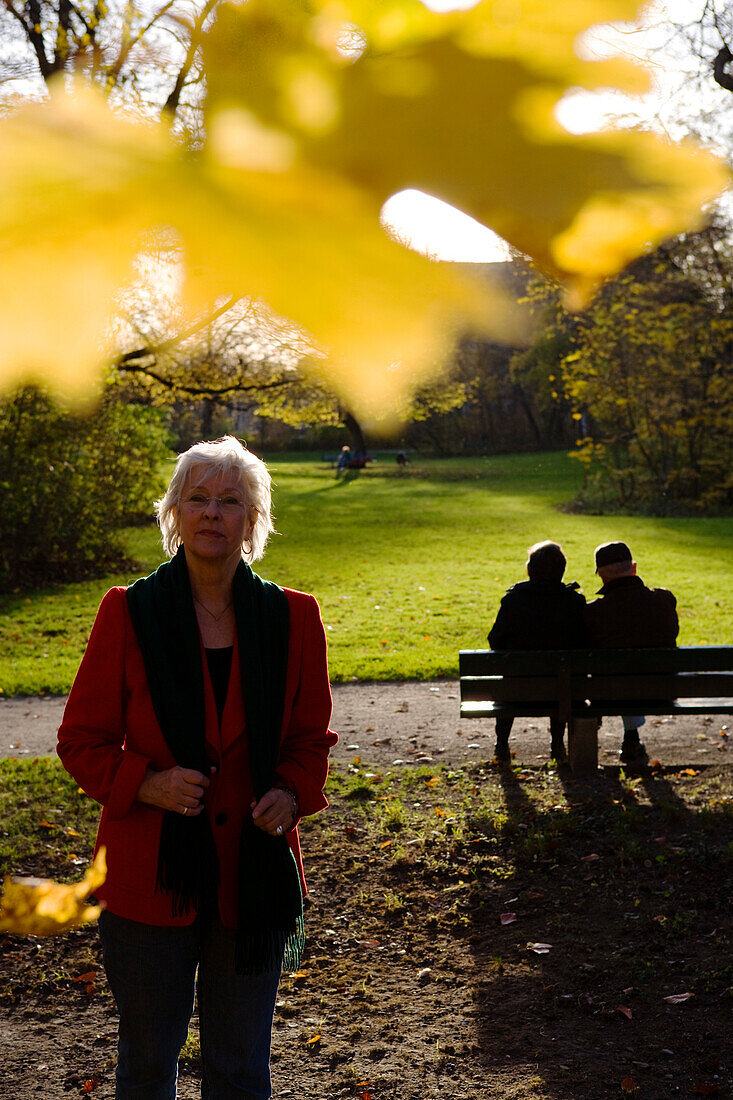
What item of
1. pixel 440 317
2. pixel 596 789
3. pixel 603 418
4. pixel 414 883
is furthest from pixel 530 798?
pixel 603 418

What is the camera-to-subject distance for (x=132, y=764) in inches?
81.8

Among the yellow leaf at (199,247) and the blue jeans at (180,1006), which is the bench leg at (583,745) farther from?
the yellow leaf at (199,247)

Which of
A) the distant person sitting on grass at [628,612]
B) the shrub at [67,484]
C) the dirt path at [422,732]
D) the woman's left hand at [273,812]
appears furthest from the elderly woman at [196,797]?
the shrub at [67,484]

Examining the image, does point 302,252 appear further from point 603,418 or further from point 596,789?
point 603,418

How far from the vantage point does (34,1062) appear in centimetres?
328

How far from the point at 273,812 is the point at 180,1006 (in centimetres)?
52

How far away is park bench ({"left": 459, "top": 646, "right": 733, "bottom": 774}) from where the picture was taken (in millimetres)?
5379

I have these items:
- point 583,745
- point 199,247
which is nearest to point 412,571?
point 583,745

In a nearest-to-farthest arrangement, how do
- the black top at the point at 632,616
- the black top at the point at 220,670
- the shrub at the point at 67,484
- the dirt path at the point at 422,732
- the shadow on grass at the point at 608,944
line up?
the black top at the point at 220,670 → the shadow on grass at the point at 608,944 → the black top at the point at 632,616 → the dirt path at the point at 422,732 → the shrub at the point at 67,484

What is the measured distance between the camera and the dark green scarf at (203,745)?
209 centimetres

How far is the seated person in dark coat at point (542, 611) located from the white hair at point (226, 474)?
11.5 ft

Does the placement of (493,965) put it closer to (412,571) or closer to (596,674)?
(596,674)

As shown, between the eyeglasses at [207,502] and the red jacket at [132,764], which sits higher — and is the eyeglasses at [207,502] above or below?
above

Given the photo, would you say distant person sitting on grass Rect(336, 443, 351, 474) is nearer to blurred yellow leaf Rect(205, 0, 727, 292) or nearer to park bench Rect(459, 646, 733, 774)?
park bench Rect(459, 646, 733, 774)
